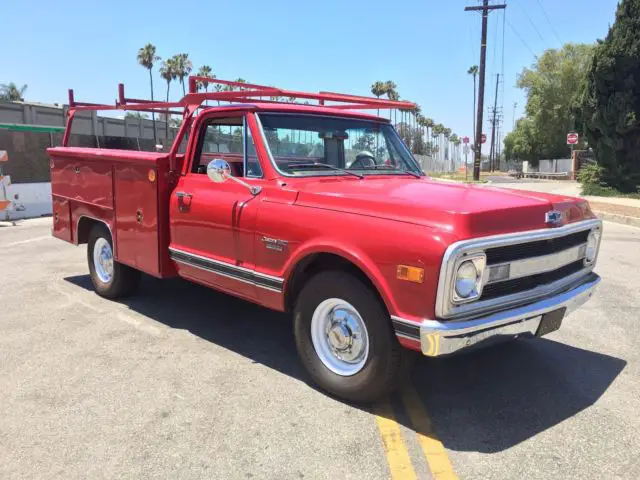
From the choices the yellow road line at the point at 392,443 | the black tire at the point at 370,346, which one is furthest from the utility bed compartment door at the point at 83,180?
the yellow road line at the point at 392,443

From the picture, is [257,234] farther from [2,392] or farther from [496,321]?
[2,392]

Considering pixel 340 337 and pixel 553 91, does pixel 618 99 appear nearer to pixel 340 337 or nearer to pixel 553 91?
pixel 340 337

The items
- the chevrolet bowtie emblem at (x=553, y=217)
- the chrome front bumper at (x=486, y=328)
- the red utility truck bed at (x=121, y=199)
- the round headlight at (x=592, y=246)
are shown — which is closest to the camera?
the chrome front bumper at (x=486, y=328)

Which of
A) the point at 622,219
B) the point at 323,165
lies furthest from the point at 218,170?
the point at 622,219

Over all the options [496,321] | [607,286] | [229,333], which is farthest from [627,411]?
[607,286]

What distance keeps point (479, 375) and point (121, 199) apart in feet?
12.2

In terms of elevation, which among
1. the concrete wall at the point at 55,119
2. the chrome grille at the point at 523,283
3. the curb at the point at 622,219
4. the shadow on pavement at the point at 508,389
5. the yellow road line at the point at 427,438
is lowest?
the yellow road line at the point at 427,438

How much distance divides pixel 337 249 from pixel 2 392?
2549mm

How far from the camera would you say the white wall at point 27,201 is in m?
13.7

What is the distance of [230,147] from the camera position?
4.96 metres

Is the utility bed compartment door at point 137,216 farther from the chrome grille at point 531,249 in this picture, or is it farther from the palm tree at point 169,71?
the palm tree at point 169,71

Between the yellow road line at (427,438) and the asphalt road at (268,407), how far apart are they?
13 millimetres

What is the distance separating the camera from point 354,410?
3.59 m

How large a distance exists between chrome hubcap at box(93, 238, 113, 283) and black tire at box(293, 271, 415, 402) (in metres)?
3.13
